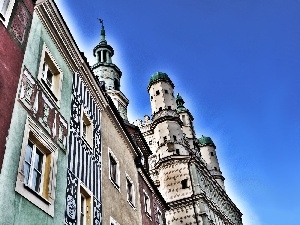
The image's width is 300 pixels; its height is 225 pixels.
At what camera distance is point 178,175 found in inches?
1567

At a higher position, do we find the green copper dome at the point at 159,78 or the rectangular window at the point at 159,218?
the green copper dome at the point at 159,78

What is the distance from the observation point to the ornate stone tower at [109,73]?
32781mm

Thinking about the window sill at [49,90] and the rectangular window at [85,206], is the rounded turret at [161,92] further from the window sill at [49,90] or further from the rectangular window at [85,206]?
the window sill at [49,90]

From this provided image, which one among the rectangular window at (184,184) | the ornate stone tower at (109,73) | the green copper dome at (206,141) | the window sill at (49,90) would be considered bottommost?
the window sill at (49,90)

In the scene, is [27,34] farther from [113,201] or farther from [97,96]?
[113,201]

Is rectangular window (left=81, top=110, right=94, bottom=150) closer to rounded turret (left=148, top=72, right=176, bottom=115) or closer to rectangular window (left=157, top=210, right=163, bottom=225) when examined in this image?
rectangular window (left=157, top=210, right=163, bottom=225)

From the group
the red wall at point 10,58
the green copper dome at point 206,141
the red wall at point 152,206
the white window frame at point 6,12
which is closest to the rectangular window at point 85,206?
the red wall at point 10,58

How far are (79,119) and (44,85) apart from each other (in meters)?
2.70

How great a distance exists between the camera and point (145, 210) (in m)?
19.1

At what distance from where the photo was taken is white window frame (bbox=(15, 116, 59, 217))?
8070 millimetres

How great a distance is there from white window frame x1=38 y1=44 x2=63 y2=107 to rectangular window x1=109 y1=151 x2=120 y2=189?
4900 mm

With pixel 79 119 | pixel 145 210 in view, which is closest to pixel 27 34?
pixel 79 119

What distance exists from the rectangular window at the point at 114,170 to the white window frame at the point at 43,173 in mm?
5255

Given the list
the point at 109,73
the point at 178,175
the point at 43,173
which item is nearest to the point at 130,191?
the point at 43,173
